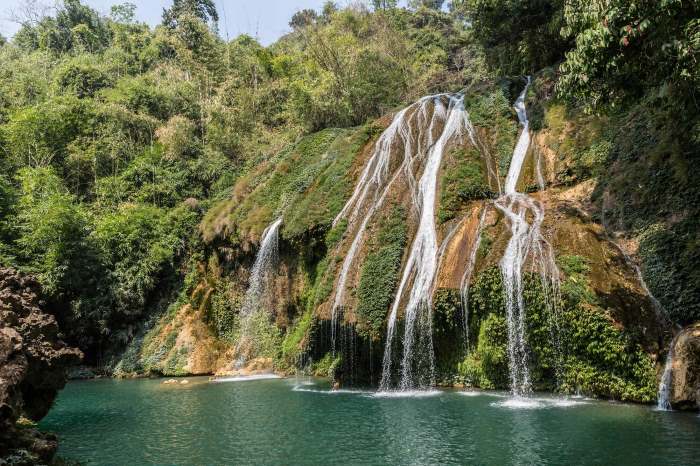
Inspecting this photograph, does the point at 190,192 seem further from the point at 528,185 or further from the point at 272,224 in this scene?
the point at 528,185

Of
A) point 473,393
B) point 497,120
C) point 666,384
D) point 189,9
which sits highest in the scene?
point 189,9

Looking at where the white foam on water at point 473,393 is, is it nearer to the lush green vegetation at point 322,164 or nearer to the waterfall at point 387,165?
the lush green vegetation at point 322,164

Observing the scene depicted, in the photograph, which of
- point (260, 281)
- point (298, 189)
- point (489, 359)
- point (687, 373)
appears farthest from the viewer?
point (298, 189)

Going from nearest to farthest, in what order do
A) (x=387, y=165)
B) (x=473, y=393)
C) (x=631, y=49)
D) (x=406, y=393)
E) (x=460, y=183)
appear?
(x=631, y=49) → (x=473, y=393) → (x=406, y=393) → (x=460, y=183) → (x=387, y=165)

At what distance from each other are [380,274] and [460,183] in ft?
17.2

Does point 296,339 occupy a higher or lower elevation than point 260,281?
lower

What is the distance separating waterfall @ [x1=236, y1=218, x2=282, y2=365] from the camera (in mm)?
26078

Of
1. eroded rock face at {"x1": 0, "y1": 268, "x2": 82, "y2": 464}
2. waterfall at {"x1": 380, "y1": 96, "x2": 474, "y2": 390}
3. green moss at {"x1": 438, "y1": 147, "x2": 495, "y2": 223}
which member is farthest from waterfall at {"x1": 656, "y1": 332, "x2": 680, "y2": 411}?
eroded rock face at {"x1": 0, "y1": 268, "x2": 82, "y2": 464}

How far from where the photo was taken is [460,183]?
21.1 m

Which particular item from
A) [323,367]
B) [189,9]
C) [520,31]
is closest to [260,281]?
[323,367]

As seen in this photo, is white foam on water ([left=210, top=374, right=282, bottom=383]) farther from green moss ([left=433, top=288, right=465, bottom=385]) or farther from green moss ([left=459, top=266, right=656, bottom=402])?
green moss ([left=459, top=266, right=656, bottom=402])

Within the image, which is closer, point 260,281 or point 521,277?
point 521,277

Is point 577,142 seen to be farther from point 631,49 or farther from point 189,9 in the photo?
point 189,9

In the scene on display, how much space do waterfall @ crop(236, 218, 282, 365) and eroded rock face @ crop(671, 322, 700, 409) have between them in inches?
701
